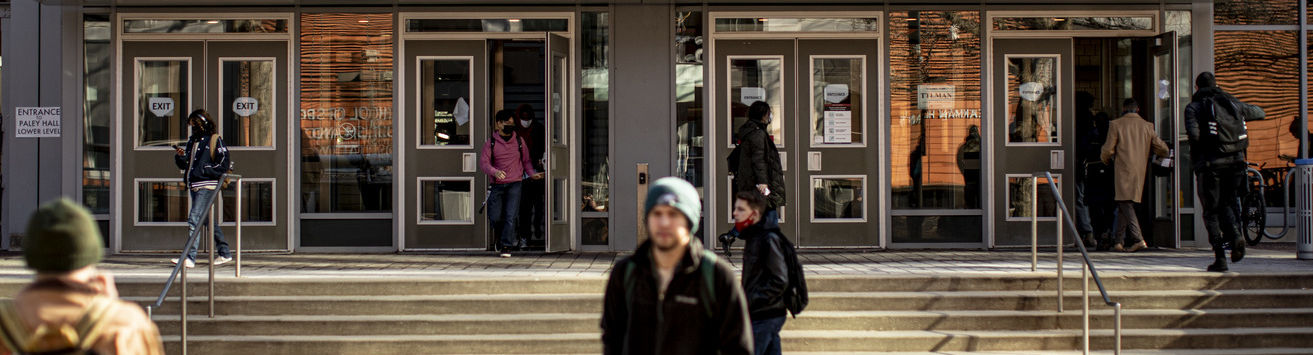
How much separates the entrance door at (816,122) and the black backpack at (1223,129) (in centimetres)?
354

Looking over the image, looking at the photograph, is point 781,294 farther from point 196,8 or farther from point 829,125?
point 196,8

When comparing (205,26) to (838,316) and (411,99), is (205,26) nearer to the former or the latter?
(411,99)

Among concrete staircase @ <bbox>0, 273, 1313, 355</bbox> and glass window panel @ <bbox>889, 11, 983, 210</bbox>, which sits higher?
glass window panel @ <bbox>889, 11, 983, 210</bbox>

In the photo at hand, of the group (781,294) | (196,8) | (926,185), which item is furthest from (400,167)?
(781,294)

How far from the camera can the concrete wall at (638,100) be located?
11953 millimetres

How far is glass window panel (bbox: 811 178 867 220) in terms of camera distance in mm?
12172

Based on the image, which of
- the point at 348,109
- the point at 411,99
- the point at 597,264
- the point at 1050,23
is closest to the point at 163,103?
the point at 348,109

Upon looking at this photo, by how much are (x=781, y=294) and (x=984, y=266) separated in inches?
184

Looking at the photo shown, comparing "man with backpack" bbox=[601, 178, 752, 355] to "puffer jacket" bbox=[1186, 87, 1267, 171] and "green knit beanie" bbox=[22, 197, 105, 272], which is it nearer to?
"green knit beanie" bbox=[22, 197, 105, 272]

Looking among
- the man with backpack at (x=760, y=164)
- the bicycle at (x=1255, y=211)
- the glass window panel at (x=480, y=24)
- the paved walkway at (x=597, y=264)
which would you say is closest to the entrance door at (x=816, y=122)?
the paved walkway at (x=597, y=264)

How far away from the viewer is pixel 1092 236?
38.8 feet

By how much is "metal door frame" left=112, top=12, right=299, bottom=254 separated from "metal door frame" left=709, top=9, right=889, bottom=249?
14.1 ft

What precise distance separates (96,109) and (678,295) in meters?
10.0

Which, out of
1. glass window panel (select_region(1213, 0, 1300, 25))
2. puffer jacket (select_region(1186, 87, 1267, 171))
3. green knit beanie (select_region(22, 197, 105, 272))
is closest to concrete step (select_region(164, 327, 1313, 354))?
puffer jacket (select_region(1186, 87, 1267, 171))
